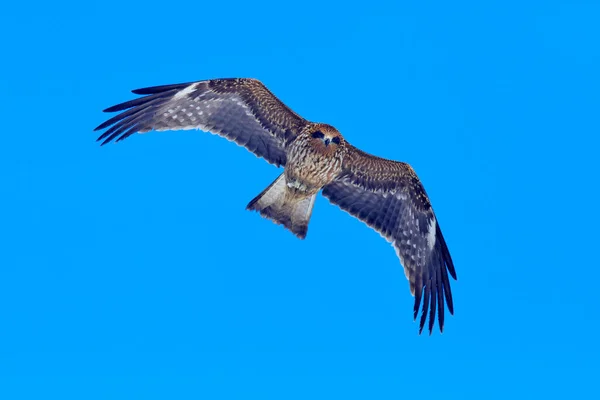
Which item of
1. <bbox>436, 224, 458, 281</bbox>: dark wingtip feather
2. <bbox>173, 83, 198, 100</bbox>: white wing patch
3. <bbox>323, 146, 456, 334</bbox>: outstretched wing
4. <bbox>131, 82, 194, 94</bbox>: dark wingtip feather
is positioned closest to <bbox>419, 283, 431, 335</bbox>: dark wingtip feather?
<bbox>323, 146, 456, 334</bbox>: outstretched wing

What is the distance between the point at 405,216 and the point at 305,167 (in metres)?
2.18

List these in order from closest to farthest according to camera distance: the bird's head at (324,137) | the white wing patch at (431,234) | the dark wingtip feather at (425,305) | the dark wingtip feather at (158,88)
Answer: the dark wingtip feather at (158,88), the bird's head at (324,137), the dark wingtip feather at (425,305), the white wing patch at (431,234)

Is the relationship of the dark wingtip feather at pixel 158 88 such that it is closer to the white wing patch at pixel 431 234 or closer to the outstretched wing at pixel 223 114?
the outstretched wing at pixel 223 114

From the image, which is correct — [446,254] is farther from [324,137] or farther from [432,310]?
[324,137]

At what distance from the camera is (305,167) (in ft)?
54.1

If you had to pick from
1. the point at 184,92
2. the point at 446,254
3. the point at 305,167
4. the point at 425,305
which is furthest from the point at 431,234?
Result: the point at 184,92

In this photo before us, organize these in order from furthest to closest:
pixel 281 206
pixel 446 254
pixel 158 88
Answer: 1. pixel 446 254
2. pixel 281 206
3. pixel 158 88

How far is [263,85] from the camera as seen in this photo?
16547mm

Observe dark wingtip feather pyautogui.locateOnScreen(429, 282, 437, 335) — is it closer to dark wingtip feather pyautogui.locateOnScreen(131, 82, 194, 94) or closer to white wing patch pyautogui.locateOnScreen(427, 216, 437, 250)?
white wing patch pyautogui.locateOnScreen(427, 216, 437, 250)

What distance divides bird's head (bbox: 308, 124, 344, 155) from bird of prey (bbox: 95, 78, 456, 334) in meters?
0.02

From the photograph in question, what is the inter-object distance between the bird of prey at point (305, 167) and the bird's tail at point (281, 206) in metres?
0.02

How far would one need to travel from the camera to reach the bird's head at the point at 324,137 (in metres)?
16.4

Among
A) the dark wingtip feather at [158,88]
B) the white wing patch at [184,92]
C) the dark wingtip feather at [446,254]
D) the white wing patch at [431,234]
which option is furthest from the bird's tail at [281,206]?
the dark wingtip feather at [446,254]

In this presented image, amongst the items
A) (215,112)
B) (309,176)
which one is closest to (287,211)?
(309,176)
